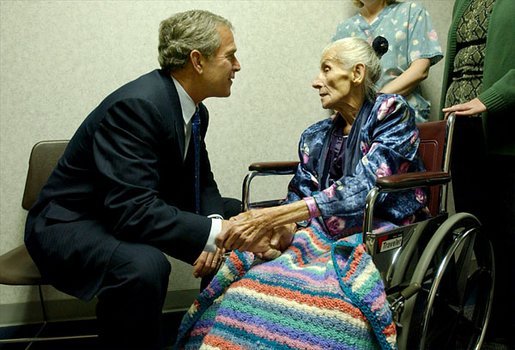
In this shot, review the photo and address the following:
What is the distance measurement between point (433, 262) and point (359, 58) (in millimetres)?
727

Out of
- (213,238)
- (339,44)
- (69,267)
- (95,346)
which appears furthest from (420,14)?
(95,346)

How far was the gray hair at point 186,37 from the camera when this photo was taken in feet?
5.00

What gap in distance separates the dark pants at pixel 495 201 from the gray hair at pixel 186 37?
39.5 inches

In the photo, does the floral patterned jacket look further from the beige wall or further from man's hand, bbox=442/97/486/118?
the beige wall

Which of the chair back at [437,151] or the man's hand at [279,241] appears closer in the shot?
the man's hand at [279,241]

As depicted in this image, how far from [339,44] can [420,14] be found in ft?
2.20

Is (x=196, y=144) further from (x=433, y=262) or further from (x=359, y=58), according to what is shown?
(x=433, y=262)

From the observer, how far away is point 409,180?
1.29m

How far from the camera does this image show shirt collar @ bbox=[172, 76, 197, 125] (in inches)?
62.1

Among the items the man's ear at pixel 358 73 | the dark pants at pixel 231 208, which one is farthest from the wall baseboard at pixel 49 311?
the man's ear at pixel 358 73

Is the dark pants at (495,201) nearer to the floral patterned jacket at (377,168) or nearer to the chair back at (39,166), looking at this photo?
the floral patterned jacket at (377,168)

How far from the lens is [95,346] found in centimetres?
206

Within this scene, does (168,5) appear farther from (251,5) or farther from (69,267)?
(69,267)

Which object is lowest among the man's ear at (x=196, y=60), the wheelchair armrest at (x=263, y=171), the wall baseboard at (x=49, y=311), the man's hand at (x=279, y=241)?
the wall baseboard at (x=49, y=311)
